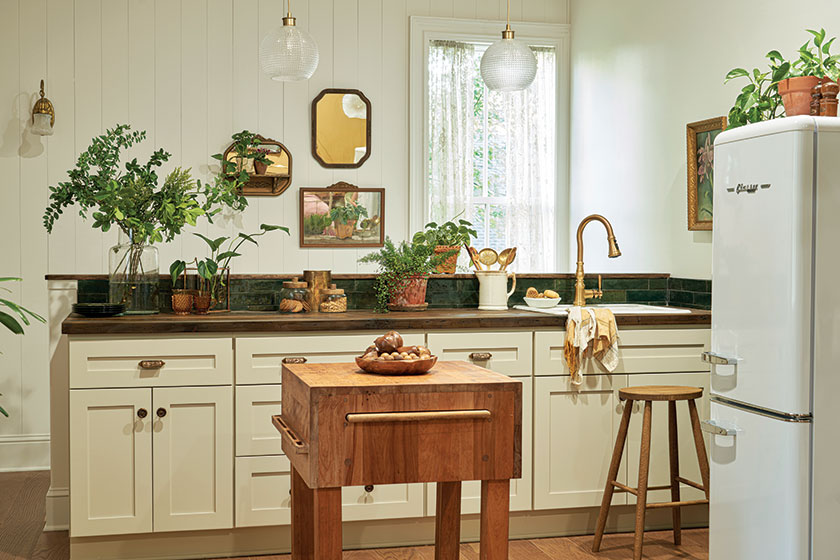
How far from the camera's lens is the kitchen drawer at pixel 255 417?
3.51 meters

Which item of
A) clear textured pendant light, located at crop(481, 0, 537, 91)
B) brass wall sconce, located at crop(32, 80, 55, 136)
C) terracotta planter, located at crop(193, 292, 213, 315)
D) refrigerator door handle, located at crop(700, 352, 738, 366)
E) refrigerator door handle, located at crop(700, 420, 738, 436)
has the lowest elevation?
refrigerator door handle, located at crop(700, 420, 738, 436)

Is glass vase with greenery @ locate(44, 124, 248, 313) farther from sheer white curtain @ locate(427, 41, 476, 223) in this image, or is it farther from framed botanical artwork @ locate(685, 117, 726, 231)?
sheer white curtain @ locate(427, 41, 476, 223)

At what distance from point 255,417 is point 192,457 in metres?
0.28

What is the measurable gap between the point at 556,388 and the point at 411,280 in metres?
0.77

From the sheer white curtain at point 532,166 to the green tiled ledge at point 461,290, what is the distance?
1.57 m

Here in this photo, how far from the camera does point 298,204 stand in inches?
220

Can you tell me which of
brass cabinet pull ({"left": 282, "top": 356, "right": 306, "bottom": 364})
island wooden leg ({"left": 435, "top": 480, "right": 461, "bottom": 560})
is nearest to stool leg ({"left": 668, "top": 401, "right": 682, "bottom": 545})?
island wooden leg ({"left": 435, "top": 480, "right": 461, "bottom": 560})

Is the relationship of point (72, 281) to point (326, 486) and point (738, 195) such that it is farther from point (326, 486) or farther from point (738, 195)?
point (738, 195)

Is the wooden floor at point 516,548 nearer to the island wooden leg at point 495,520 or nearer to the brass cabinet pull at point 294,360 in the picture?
the brass cabinet pull at point 294,360

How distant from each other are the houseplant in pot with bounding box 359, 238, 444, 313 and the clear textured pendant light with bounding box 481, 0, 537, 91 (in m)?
0.96

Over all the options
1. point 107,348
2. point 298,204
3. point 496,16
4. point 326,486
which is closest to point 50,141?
point 298,204

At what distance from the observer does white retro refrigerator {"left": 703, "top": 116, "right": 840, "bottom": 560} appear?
2.46 metres

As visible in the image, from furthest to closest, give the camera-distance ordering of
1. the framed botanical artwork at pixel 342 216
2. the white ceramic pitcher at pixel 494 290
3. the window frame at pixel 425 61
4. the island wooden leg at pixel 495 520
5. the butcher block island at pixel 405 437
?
the window frame at pixel 425 61, the framed botanical artwork at pixel 342 216, the white ceramic pitcher at pixel 494 290, the island wooden leg at pixel 495 520, the butcher block island at pixel 405 437

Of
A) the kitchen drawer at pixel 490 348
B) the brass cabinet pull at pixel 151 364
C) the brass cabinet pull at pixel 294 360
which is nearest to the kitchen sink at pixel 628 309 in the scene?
the kitchen drawer at pixel 490 348
